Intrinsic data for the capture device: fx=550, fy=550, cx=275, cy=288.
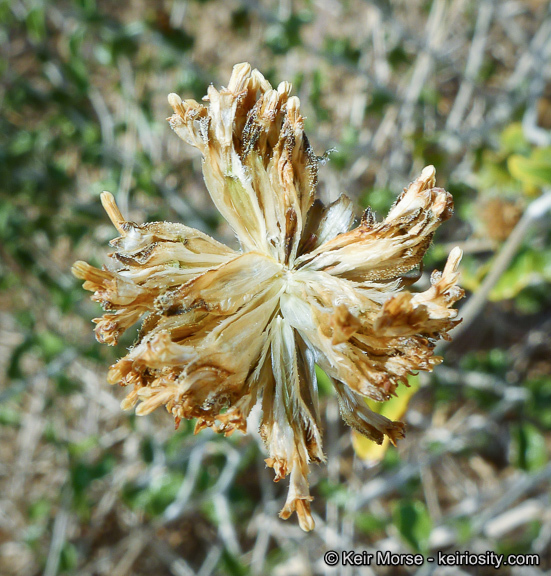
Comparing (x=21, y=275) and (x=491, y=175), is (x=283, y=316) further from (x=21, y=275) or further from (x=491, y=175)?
(x=21, y=275)

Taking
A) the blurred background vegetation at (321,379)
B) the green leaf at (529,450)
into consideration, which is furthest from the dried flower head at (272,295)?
the green leaf at (529,450)

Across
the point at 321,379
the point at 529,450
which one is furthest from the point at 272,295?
the point at 529,450

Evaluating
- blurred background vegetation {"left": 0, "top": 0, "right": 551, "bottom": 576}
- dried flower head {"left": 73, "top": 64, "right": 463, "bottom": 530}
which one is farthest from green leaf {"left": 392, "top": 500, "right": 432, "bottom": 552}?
dried flower head {"left": 73, "top": 64, "right": 463, "bottom": 530}

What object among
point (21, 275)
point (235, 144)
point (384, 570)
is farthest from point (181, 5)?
point (384, 570)

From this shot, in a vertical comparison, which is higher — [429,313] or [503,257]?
[503,257]

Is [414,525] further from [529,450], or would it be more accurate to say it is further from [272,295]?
[272,295]

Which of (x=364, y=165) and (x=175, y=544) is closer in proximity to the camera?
(x=364, y=165)
